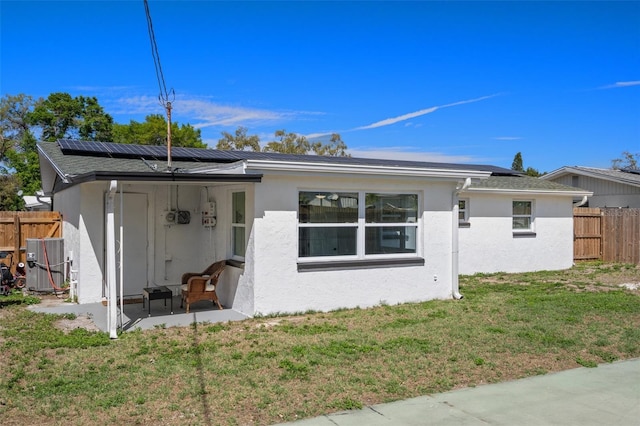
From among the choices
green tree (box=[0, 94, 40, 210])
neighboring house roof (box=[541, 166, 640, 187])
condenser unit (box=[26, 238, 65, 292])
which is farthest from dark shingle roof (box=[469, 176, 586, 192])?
green tree (box=[0, 94, 40, 210])

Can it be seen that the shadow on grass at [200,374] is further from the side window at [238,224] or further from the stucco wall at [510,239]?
the stucco wall at [510,239]

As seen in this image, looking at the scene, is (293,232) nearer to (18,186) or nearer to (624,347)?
(624,347)

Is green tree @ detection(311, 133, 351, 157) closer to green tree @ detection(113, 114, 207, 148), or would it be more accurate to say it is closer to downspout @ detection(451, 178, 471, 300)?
green tree @ detection(113, 114, 207, 148)

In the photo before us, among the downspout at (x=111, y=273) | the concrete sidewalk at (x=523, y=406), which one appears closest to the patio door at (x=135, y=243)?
the downspout at (x=111, y=273)

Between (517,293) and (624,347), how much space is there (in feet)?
15.2

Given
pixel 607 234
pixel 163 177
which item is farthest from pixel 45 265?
pixel 607 234

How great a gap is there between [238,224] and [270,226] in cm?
83

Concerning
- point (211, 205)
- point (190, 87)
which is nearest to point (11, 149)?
point (190, 87)

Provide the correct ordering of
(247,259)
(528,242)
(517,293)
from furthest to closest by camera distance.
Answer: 1. (528,242)
2. (517,293)
3. (247,259)

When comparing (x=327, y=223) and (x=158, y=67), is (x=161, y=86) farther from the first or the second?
(x=327, y=223)

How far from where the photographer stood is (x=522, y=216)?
55.0ft

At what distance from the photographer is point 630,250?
61.2ft

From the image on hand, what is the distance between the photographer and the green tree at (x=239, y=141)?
47.5 m

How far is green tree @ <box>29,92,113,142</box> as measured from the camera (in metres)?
39.6
